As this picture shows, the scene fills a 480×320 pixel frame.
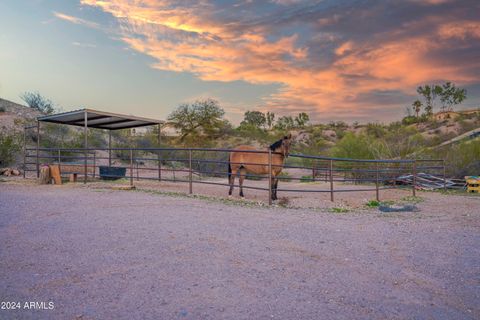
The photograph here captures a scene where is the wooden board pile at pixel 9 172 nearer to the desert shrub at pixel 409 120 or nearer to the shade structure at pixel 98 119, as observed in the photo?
the shade structure at pixel 98 119

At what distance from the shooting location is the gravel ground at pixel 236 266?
3125 millimetres

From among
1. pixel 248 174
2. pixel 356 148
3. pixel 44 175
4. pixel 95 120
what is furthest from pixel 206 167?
pixel 248 174

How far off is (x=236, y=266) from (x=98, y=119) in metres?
14.0

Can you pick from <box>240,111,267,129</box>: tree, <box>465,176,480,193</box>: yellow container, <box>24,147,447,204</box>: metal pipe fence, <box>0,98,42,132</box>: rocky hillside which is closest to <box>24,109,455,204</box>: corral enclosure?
<box>24,147,447,204</box>: metal pipe fence

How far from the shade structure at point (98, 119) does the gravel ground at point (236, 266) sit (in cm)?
778

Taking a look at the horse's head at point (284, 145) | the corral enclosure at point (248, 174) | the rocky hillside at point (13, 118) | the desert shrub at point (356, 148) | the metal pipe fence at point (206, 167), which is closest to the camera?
the horse's head at point (284, 145)

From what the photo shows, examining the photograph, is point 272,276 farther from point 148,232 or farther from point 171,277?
point 148,232

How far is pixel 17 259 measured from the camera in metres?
4.34

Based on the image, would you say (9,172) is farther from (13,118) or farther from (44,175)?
(13,118)

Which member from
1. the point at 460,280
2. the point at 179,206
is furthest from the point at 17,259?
the point at 460,280

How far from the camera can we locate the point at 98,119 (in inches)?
648

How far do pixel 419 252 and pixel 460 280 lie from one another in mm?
973

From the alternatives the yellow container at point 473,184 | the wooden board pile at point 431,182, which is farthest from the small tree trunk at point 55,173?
the yellow container at point 473,184

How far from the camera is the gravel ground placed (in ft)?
10.3
